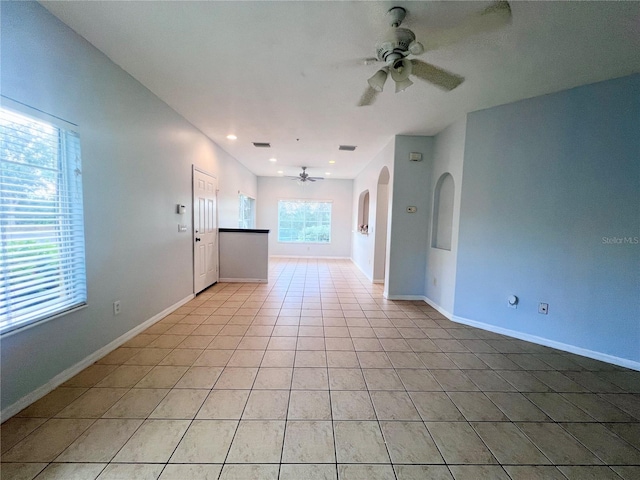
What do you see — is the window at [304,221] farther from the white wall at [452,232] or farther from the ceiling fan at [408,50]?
the ceiling fan at [408,50]

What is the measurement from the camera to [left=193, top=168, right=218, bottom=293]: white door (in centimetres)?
412

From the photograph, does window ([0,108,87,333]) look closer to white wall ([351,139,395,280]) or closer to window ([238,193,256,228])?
white wall ([351,139,395,280])

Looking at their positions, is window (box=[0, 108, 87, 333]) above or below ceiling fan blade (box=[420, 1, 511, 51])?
below

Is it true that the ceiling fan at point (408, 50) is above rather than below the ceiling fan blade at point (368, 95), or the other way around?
above

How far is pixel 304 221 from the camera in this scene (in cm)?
876

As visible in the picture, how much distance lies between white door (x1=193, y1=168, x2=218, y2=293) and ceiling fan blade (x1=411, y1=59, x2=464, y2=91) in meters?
3.38

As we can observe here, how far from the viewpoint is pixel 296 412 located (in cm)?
173

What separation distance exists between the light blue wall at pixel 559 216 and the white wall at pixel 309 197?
5.42 metres

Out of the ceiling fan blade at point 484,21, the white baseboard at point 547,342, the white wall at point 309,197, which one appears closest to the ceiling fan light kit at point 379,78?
the ceiling fan blade at point 484,21

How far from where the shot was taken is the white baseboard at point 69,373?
→ 164cm

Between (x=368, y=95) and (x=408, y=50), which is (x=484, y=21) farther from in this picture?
(x=368, y=95)

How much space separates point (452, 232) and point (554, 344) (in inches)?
63.5

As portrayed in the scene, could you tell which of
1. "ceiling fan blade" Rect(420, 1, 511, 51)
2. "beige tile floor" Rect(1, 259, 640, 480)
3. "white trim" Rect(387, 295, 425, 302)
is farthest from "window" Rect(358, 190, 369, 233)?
"ceiling fan blade" Rect(420, 1, 511, 51)

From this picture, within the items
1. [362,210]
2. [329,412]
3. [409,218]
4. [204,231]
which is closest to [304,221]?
[362,210]
